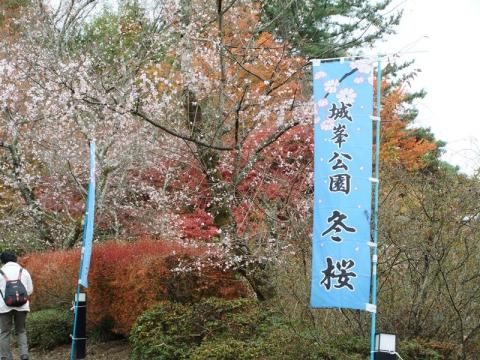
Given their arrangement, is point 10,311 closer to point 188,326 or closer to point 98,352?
point 98,352

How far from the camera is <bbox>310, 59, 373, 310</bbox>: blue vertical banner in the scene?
533cm

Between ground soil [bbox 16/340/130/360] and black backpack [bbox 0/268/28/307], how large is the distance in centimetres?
166

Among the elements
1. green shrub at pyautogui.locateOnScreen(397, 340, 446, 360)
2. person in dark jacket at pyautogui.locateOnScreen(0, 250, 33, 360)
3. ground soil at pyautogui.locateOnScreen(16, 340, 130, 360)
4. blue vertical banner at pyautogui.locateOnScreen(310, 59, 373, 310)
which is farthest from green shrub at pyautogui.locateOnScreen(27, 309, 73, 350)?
green shrub at pyautogui.locateOnScreen(397, 340, 446, 360)

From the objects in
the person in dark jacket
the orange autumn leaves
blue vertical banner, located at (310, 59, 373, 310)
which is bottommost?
the person in dark jacket

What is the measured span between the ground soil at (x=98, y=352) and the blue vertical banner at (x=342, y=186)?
4.90 meters

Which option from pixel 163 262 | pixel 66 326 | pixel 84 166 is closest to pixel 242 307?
pixel 163 262

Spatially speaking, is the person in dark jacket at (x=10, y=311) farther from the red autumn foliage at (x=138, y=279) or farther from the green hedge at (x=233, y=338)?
the green hedge at (x=233, y=338)

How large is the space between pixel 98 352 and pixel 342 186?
623 cm

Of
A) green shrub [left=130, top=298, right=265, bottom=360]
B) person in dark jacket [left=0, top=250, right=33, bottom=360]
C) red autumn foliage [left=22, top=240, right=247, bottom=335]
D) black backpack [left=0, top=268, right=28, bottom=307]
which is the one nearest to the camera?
green shrub [left=130, top=298, right=265, bottom=360]

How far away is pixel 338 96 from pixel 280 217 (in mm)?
3703

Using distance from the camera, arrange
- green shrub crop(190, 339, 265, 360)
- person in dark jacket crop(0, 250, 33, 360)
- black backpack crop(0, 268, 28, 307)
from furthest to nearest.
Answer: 1. person in dark jacket crop(0, 250, 33, 360)
2. black backpack crop(0, 268, 28, 307)
3. green shrub crop(190, 339, 265, 360)

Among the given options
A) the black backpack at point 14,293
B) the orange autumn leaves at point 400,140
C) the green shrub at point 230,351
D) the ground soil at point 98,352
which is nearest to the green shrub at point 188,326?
the green shrub at point 230,351

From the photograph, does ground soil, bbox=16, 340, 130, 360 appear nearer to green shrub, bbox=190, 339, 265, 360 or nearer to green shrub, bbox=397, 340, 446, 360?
green shrub, bbox=190, 339, 265, 360

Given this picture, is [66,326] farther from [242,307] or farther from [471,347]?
[471,347]
